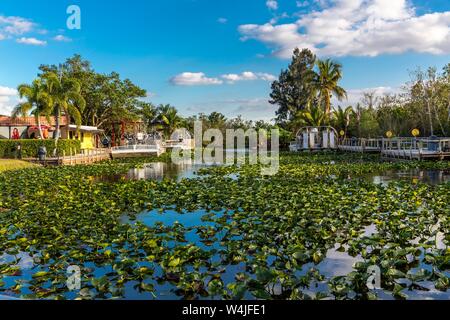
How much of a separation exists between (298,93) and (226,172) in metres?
42.4

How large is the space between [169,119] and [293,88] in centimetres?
1932

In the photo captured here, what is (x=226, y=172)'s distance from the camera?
20.8 metres

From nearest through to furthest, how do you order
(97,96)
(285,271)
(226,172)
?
(285,271), (226,172), (97,96)

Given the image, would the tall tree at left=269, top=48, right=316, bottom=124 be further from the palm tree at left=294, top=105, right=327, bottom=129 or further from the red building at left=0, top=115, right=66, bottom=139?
the red building at left=0, top=115, right=66, bottom=139

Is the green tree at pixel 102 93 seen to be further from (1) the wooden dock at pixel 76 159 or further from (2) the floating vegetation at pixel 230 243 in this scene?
(2) the floating vegetation at pixel 230 243

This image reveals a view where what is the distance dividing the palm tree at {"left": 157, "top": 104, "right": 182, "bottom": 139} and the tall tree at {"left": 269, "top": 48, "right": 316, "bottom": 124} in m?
15.8

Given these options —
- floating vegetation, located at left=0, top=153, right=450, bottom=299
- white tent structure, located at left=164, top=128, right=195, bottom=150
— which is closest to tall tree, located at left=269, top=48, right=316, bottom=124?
white tent structure, located at left=164, top=128, right=195, bottom=150

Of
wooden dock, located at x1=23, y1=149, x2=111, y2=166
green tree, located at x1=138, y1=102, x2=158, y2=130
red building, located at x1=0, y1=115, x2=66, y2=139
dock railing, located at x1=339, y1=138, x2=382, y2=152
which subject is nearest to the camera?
wooden dock, located at x1=23, y1=149, x2=111, y2=166

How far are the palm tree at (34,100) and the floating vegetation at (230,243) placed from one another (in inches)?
742

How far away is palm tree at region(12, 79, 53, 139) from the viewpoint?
3019cm

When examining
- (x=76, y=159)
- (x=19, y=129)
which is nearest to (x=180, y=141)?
(x=19, y=129)

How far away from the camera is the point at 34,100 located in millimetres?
30766

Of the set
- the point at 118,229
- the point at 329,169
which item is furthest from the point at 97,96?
the point at 118,229

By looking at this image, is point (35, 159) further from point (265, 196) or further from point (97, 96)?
point (265, 196)
